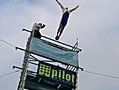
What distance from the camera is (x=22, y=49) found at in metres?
19.7

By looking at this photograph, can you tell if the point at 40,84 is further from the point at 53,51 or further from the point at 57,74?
the point at 53,51

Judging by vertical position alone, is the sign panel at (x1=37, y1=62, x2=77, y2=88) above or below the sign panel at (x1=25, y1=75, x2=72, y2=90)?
above

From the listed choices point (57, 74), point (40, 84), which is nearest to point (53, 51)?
point (57, 74)

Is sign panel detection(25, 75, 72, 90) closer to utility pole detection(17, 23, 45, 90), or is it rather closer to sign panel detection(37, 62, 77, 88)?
sign panel detection(37, 62, 77, 88)

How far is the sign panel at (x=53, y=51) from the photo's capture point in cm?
2056

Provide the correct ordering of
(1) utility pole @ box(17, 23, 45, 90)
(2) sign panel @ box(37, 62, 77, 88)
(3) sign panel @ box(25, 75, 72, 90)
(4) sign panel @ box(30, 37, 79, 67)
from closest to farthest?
(1) utility pole @ box(17, 23, 45, 90)
(3) sign panel @ box(25, 75, 72, 90)
(2) sign panel @ box(37, 62, 77, 88)
(4) sign panel @ box(30, 37, 79, 67)

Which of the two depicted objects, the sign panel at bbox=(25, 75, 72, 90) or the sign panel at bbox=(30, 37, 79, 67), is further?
the sign panel at bbox=(30, 37, 79, 67)

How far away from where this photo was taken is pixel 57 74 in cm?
2048

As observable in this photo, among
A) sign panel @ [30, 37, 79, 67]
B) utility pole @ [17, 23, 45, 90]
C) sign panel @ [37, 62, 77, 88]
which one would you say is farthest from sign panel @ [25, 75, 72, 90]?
sign panel @ [30, 37, 79, 67]

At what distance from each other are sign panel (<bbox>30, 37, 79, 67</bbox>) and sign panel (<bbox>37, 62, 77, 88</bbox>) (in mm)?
619

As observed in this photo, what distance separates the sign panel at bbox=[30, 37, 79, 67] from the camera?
67.5 ft

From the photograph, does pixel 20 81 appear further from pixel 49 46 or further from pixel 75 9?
pixel 75 9

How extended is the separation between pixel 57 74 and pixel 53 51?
56.0 inches

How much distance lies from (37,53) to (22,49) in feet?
3.25
